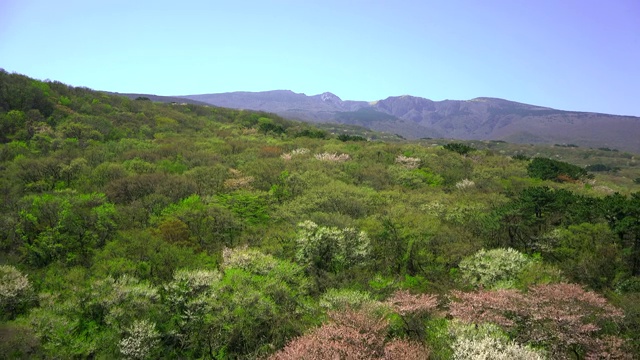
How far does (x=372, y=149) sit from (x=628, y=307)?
177 feet

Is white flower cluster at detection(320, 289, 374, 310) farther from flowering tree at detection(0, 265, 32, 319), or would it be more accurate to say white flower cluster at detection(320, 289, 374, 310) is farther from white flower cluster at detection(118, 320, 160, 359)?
flowering tree at detection(0, 265, 32, 319)

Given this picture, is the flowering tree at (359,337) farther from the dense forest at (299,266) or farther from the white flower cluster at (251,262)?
the white flower cluster at (251,262)

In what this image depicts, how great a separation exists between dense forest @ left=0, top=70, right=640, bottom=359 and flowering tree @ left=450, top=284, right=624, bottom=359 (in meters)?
0.09

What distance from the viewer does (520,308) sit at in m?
17.1

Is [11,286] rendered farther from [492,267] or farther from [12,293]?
[492,267]

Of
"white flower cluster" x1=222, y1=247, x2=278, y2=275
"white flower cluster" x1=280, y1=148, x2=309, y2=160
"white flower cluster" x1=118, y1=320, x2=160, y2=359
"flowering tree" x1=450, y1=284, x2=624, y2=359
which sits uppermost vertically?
"white flower cluster" x1=280, y1=148, x2=309, y2=160

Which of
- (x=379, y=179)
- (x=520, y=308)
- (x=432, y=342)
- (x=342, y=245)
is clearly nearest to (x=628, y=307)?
(x=520, y=308)

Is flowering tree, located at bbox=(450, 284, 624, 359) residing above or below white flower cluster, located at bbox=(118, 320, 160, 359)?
above

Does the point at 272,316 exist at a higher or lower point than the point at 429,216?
lower

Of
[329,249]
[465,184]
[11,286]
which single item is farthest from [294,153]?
[11,286]

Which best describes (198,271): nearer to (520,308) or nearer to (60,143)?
(520,308)

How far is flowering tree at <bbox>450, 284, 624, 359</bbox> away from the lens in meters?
15.8

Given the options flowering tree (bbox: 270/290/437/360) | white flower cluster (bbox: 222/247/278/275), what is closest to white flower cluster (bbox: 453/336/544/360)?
flowering tree (bbox: 270/290/437/360)

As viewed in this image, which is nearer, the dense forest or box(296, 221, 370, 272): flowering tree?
the dense forest
